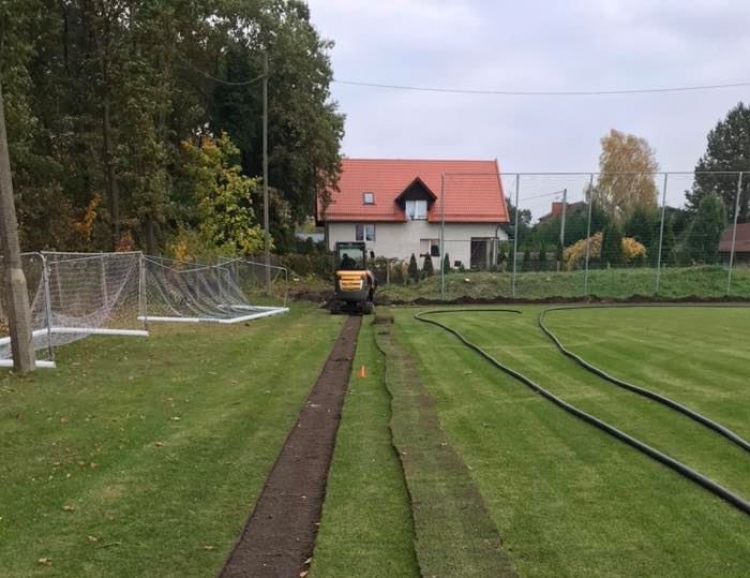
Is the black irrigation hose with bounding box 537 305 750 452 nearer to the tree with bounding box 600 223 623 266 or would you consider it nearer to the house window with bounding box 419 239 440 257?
the tree with bounding box 600 223 623 266

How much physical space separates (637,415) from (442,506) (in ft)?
10.5

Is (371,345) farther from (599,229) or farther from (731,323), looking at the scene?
(599,229)

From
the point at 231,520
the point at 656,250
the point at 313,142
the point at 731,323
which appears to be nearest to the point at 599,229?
the point at 656,250

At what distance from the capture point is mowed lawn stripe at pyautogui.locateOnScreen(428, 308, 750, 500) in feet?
15.8

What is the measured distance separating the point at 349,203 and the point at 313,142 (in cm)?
1032

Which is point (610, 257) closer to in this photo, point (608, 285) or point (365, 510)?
point (608, 285)

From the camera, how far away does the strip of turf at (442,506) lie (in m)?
3.34

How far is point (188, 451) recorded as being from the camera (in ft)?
17.6

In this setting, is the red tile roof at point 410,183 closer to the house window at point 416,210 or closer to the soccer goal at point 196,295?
the house window at point 416,210

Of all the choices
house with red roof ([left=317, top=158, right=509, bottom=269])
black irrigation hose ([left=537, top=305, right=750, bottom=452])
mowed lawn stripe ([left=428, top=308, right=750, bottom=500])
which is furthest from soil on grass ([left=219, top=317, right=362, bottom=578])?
house with red roof ([left=317, top=158, right=509, bottom=269])

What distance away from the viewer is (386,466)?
4.93 metres

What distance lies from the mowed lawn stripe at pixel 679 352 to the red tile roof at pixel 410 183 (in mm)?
24193

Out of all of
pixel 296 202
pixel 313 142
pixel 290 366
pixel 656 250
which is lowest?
pixel 290 366

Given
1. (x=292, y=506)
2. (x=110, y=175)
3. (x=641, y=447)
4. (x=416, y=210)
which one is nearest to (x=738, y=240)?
(x=416, y=210)
